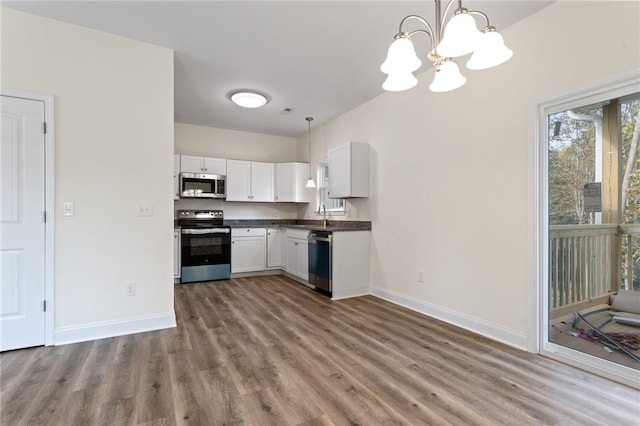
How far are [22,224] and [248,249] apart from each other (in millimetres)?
3122

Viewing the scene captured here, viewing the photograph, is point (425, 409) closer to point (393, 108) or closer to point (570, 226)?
point (570, 226)

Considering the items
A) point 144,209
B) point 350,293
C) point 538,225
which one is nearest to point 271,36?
point 144,209

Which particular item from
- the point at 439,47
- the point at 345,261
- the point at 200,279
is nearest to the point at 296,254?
the point at 345,261

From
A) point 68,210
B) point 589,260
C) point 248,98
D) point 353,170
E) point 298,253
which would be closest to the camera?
point 589,260

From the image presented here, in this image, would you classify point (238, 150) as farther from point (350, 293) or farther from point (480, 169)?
point (480, 169)

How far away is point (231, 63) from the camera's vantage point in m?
3.31

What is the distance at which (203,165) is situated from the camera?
5.34m

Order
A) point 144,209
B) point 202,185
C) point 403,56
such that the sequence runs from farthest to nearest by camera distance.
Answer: point 202,185, point 144,209, point 403,56

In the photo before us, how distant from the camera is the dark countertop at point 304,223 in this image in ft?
14.0

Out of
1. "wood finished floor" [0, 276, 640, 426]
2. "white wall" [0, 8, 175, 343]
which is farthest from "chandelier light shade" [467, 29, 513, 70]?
"white wall" [0, 8, 175, 343]

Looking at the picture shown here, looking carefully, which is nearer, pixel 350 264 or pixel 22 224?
pixel 22 224

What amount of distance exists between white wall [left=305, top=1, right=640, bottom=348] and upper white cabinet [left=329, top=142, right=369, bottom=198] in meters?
0.30

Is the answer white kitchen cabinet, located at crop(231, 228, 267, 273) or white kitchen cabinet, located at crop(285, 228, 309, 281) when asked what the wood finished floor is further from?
white kitchen cabinet, located at crop(231, 228, 267, 273)

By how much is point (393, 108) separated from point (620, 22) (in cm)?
217
